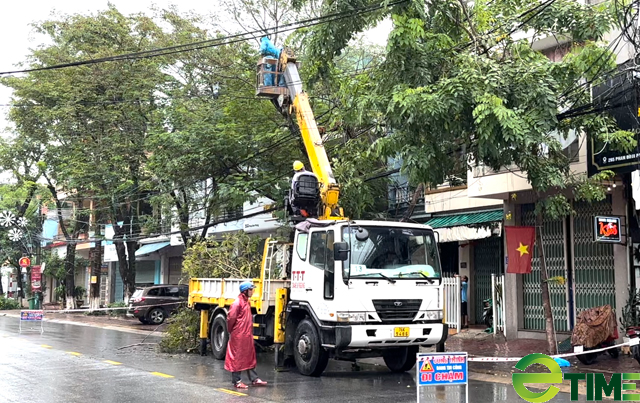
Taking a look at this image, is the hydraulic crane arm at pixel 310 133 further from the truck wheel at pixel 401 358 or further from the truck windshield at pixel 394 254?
the truck wheel at pixel 401 358

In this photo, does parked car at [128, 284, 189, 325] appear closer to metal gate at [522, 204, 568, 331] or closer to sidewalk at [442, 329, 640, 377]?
sidewalk at [442, 329, 640, 377]

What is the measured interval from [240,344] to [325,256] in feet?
6.90

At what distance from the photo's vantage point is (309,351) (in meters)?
12.0

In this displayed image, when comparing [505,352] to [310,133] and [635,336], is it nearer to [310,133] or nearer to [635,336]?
[635,336]

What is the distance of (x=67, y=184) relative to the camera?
29734mm

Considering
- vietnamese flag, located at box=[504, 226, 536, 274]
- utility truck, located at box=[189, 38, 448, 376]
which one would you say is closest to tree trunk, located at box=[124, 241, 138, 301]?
utility truck, located at box=[189, 38, 448, 376]

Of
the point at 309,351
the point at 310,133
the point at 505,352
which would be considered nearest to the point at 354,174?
the point at 310,133

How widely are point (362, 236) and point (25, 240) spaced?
39477 mm

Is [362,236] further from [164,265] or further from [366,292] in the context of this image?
[164,265]

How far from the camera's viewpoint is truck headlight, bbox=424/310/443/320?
38.5ft

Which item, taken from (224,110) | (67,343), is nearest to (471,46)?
(224,110)

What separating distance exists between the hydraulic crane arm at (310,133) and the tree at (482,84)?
1.35 metres

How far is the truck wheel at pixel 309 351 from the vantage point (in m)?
11.8

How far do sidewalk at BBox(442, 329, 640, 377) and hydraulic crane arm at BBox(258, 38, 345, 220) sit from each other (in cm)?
A: 433
